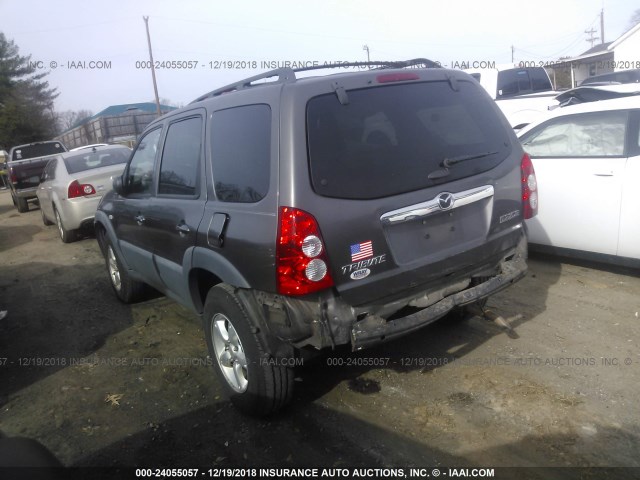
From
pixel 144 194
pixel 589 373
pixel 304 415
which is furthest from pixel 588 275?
pixel 144 194

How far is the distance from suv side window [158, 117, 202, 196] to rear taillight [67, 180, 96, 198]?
528cm

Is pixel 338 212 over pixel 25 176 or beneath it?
over

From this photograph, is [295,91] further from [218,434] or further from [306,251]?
[218,434]

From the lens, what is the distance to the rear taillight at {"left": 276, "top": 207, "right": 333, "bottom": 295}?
2.67 meters

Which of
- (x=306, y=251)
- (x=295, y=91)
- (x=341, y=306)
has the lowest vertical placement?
(x=341, y=306)

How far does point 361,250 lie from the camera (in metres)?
2.78

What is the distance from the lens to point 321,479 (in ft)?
8.91

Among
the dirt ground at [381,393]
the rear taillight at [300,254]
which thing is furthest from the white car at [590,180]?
the rear taillight at [300,254]

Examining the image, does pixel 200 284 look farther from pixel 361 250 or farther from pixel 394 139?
pixel 394 139

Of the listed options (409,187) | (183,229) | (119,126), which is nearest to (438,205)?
(409,187)

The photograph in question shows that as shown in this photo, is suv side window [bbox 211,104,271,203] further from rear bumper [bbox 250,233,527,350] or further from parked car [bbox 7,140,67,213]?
parked car [bbox 7,140,67,213]

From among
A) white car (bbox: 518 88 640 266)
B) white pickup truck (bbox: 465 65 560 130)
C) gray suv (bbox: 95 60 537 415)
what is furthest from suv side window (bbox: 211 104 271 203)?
white pickup truck (bbox: 465 65 560 130)

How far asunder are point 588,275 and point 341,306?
353 centimetres

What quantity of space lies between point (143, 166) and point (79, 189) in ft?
15.9
